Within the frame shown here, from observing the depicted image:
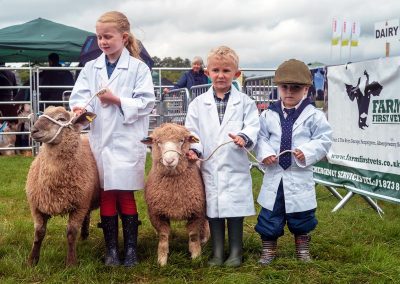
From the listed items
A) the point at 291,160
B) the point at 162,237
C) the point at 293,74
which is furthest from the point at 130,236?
the point at 293,74

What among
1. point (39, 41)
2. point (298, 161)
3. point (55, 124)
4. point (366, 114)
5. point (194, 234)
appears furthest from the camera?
point (39, 41)

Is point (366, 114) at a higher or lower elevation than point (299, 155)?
higher

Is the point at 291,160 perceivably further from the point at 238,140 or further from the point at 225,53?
the point at 225,53

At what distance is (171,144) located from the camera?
4094 millimetres

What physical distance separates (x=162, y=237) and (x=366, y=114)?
3.26 meters

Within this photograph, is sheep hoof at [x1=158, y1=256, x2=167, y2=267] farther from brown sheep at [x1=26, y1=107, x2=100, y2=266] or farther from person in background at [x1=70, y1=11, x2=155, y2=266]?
brown sheep at [x1=26, y1=107, x2=100, y2=266]

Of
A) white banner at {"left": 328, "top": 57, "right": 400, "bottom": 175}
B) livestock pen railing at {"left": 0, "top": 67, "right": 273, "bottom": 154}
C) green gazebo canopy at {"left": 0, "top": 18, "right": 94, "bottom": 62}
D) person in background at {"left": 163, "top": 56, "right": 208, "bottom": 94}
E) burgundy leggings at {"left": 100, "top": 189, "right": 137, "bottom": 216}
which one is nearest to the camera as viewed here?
burgundy leggings at {"left": 100, "top": 189, "right": 137, "bottom": 216}

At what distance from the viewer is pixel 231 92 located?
443 cm

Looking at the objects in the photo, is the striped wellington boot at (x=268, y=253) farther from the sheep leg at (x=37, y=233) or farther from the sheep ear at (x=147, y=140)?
the sheep leg at (x=37, y=233)

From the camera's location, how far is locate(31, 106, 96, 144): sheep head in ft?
12.9

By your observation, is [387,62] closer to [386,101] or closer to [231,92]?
[386,101]

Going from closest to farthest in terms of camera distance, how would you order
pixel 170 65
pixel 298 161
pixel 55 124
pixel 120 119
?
pixel 55 124 < pixel 298 161 < pixel 120 119 < pixel 170 65

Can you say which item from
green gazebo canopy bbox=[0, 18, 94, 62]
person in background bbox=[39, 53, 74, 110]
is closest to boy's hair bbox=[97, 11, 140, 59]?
person in background bbox=[39, 53, 74, 110]

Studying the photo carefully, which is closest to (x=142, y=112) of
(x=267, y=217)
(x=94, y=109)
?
(x=94, y=109)
